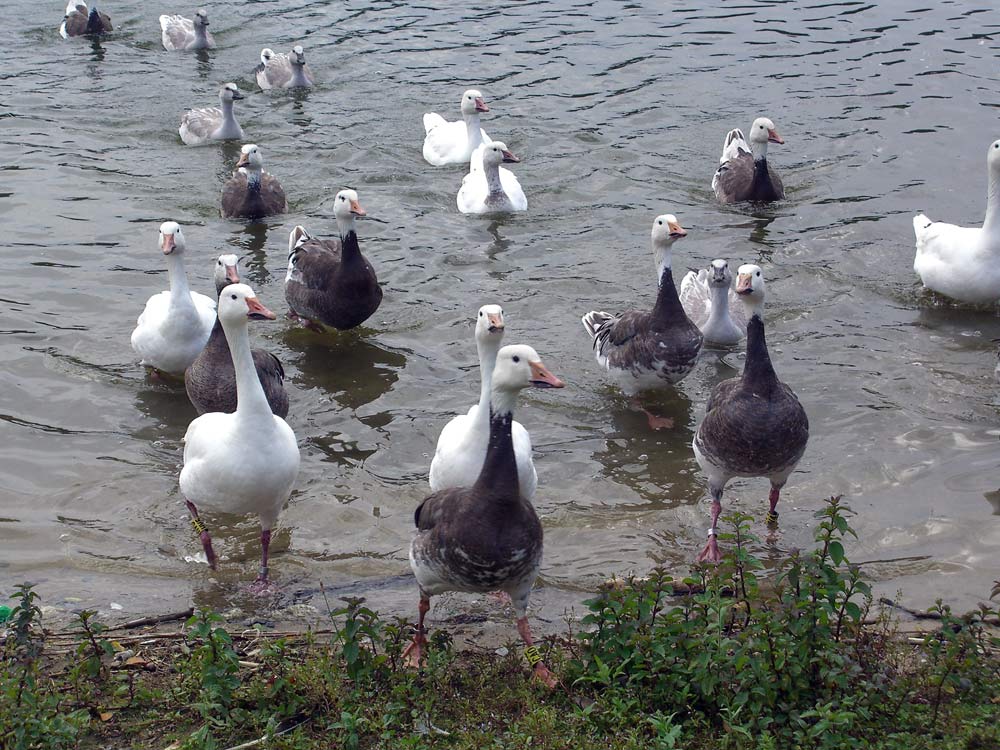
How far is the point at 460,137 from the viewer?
635 inches

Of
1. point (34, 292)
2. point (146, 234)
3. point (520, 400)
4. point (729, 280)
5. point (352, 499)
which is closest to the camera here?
point (352, 499)

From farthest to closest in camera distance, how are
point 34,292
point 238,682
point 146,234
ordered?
point 146,234 < point 34,292 < point 238,682

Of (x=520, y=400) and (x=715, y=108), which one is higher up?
(x=715, y=108)

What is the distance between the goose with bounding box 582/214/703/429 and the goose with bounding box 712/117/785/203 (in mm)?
4332

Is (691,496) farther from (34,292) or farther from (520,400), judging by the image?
(34,292)

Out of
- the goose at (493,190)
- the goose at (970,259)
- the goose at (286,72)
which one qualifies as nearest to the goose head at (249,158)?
the goose at (493,190)

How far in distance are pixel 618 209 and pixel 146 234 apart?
5937 millimetres

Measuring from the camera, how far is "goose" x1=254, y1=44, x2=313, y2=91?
18.3m

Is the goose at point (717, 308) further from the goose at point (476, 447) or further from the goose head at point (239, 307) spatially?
the goose head at point (239, 307)

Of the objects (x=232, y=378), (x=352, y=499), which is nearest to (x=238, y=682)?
(x=352, y=499)

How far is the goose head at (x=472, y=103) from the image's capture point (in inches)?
617

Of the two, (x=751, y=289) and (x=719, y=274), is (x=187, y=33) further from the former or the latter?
(x=751, y=289)

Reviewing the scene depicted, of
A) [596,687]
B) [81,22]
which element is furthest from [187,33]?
[596,687]

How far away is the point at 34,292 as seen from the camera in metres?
12.1
